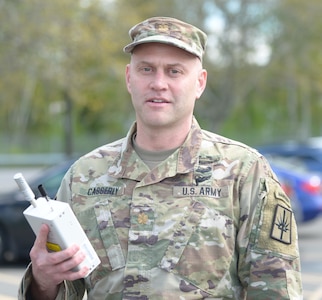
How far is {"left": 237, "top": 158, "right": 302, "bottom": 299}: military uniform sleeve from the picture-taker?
97.3 inches

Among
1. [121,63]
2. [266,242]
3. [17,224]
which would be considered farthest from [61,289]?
[121,63]

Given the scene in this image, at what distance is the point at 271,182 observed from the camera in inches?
101

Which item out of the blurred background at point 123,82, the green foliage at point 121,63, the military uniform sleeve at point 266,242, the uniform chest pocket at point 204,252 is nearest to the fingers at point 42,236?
the uniform chest pocket at point 204,252

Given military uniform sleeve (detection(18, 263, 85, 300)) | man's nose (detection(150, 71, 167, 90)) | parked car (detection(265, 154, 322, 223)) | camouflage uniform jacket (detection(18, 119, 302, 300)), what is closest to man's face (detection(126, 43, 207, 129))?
man's nose (detection(150, 71, 167, 90))

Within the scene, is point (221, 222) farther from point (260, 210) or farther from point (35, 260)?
point (35, 260)

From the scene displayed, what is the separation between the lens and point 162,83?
257 centimetres

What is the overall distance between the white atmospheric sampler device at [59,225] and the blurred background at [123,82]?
622 centimetres

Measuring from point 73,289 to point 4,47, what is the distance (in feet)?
52.3

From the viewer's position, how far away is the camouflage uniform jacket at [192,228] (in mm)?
2510

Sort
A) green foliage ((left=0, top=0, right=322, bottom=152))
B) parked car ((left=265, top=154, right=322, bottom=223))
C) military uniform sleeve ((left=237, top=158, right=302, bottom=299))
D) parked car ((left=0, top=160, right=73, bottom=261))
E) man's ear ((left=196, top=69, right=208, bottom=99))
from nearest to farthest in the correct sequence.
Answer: military uniform sleeve ((left=237, top=158, right=302, bottom=299)) < man's ear ((left=196, top=69, right=208, bottom=99)) < parked car ((left=0, top=160, right=73, bottom=261)) < parked car ((left=265, top=154, right=322, bottom=223)) < green foliage ((left=0, top=0, right=322, bottom=152))

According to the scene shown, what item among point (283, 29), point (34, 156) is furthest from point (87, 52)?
point (34, 156)

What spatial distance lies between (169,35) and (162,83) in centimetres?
15

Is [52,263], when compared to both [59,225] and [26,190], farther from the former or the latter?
[26,190]

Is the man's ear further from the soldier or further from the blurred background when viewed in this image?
the blurred background
